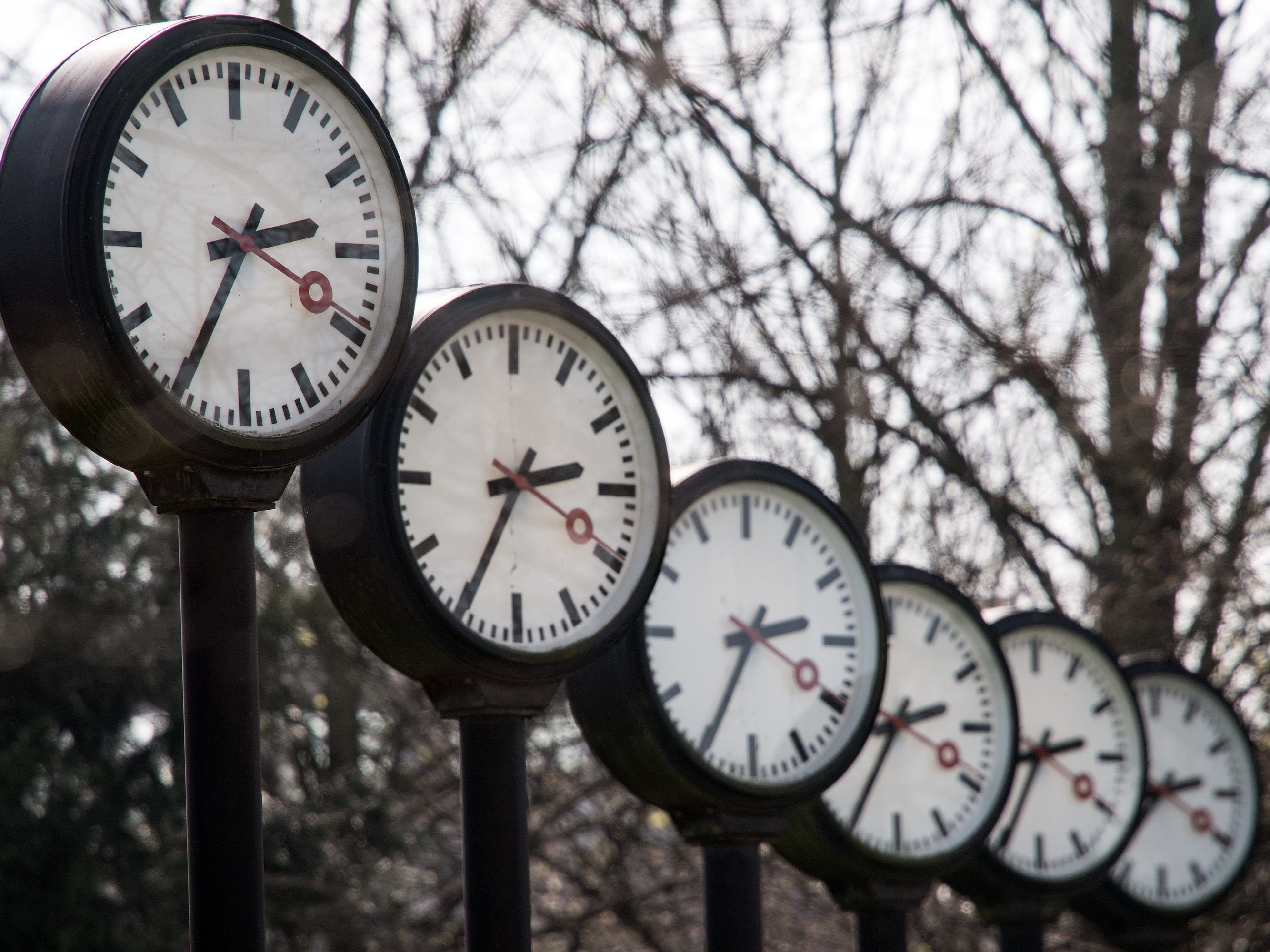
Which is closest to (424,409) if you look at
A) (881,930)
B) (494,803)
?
(494,803)

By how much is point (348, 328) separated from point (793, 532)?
165 cm

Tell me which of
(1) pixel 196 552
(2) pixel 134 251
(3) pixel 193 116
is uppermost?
(3) pixel 193 116

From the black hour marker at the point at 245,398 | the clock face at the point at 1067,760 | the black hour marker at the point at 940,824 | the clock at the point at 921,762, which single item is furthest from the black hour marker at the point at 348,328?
the clock face at the point at 1067,760

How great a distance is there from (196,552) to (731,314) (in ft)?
15.0

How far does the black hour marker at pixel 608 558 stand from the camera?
140 inches

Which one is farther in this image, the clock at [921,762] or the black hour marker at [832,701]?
the clock at [921,762]

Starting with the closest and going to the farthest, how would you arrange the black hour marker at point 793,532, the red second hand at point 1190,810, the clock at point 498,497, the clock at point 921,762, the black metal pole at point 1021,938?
the clock at point 498,497, the black hour marker at point 793,532, the clock at point 921,762, the black metal pole at point 1021,938, the red second hand at point 1190,810

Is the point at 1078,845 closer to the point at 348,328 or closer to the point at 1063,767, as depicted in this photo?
the point at 1063,767

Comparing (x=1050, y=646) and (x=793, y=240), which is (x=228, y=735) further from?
(x=793, y=240)

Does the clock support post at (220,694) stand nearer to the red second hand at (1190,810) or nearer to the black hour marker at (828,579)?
the black hour marker at (828,579)

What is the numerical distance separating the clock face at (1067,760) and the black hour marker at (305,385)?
2.80m

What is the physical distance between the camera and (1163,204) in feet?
26.9

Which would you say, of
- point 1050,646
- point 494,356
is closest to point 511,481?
point 494,356

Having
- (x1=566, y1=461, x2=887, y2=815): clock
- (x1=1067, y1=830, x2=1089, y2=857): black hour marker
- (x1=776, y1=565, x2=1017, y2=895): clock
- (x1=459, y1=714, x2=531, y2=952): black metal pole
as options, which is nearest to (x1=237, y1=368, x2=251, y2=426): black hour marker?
(x1=459, y1=714, x2=531, y2=952): black metal pole
